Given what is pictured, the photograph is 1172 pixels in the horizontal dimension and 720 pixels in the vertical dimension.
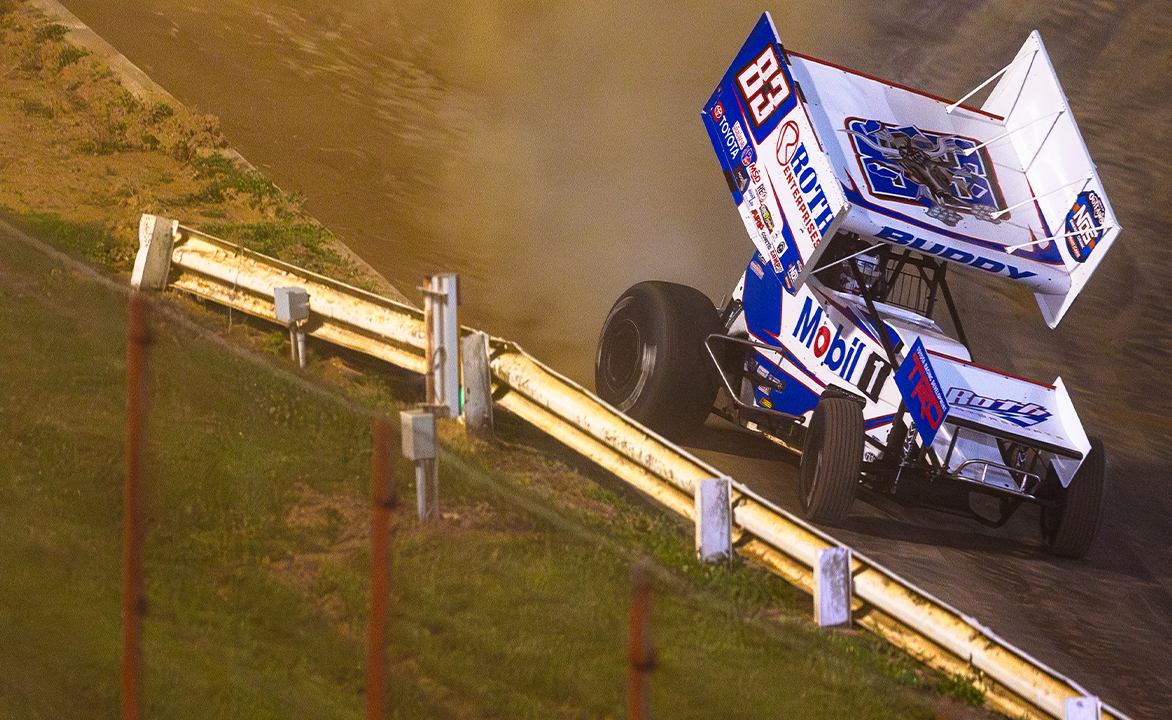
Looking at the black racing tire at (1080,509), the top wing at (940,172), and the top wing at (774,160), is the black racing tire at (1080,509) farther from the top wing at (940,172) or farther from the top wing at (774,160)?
the top wing at (774,160)

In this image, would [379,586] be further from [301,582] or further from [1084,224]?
[1084,224]

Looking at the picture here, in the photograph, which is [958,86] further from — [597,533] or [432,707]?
[432,707]

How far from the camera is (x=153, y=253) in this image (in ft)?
24.1

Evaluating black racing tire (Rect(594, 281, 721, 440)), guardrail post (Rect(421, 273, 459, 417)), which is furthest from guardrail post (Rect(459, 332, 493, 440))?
black racing tire (Rect(594, 281, 721, 440))

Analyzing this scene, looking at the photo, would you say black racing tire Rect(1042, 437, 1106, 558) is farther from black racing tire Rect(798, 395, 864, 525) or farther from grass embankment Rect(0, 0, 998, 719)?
grass embankment Rect(0, 0, 998, 719)

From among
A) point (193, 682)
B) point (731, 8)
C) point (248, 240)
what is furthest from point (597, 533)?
point (731, 8)

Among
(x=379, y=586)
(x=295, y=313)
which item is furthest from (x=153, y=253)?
(x=379, y=586)

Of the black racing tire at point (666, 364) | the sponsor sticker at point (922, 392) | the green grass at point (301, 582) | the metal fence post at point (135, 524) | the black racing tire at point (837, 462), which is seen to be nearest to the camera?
the metal fence post at point (135, 524)

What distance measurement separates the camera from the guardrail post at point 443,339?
18.8ft

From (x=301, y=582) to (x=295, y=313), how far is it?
2700 millimetres

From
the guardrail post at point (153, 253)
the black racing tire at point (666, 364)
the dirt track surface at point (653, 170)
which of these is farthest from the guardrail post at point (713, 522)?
the guardrail post at point (153, 253)

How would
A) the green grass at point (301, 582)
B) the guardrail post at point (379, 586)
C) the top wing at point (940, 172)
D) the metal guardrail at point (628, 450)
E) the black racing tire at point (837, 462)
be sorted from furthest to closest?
the top wing at point (940, 172) < the black racing tire at point (837, 462) < the metal guardrail at point (628, 450) < the green grass at point (301, 582) < the guardrail post at point (379, 586)

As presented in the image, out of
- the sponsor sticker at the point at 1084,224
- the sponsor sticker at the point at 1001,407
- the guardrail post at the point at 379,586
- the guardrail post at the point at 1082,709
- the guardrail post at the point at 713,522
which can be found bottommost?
the guardrail post at the point at 1082,709

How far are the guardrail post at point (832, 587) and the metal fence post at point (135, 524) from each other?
3.34m
